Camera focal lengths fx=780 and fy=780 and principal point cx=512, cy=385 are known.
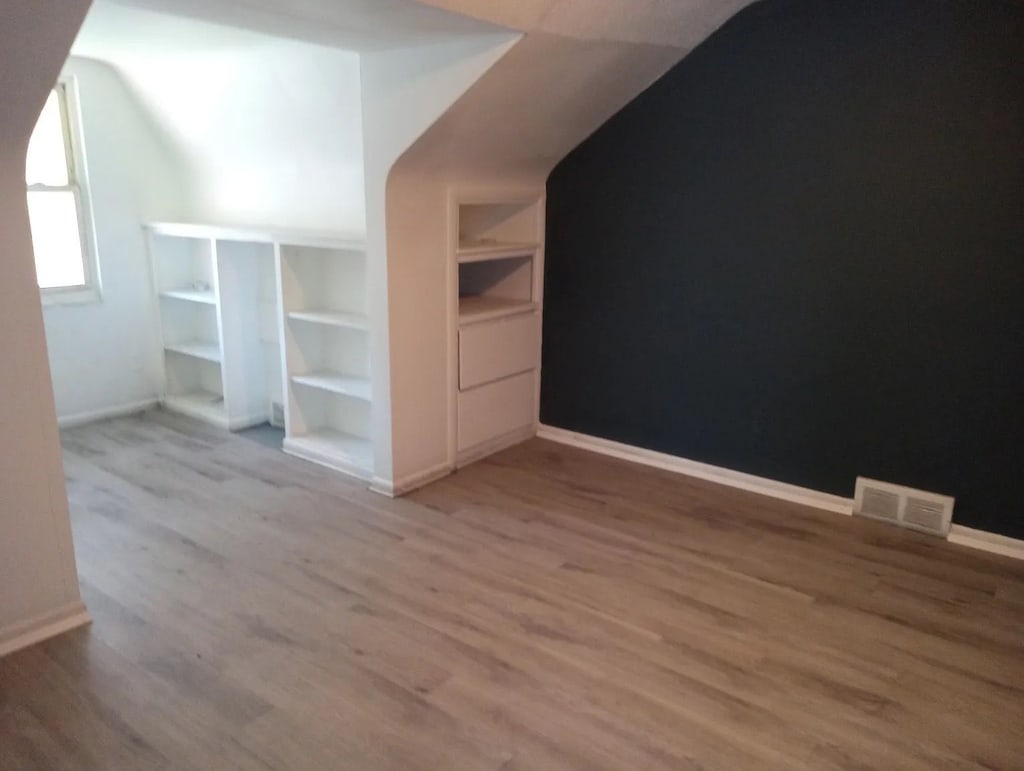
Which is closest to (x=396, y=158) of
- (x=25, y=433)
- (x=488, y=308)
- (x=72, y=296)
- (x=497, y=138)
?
(x=497, y=138)

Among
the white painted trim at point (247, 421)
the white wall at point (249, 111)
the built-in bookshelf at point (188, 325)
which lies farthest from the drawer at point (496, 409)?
the built-in bookshelf at point (188, 325)

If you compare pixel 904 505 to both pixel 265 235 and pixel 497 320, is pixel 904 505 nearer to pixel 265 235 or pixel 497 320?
pixel 497 320

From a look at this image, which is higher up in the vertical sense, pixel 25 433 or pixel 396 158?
pixel 396 158

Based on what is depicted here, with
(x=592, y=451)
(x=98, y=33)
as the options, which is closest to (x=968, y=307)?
(x=592, y=451)

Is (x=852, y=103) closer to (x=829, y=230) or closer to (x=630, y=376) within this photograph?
(x=829, y=230)

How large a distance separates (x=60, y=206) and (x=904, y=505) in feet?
15.8

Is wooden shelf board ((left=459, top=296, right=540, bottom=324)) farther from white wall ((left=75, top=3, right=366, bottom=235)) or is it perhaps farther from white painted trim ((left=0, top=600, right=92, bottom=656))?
white painted trim ((left=0, top=600, right=92, bottom=656))

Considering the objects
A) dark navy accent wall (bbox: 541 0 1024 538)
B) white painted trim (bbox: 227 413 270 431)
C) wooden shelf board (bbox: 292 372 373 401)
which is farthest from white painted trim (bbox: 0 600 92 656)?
dark navy accent wall (bbox: 541 0 1024 538)

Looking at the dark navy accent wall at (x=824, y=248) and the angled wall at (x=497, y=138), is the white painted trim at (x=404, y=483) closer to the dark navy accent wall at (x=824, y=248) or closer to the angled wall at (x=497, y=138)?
the angled wall at (x=497, y=138)

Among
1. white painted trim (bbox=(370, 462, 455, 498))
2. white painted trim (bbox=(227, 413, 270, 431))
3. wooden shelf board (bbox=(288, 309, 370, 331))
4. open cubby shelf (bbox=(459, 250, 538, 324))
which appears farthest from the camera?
white painted trim (bbox=(227, 413, 270, 431))

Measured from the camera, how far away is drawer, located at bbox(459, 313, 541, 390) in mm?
3973

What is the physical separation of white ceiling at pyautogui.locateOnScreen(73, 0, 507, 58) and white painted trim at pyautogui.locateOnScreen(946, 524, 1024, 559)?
2.76m

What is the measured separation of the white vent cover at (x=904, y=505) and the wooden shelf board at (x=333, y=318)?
240cm

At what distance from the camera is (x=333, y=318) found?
398cm
